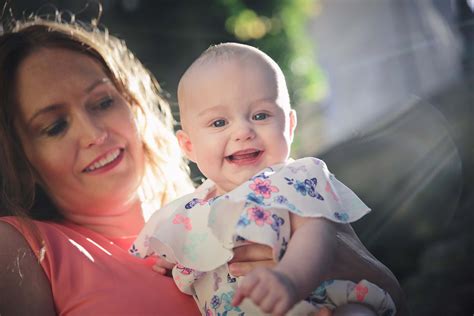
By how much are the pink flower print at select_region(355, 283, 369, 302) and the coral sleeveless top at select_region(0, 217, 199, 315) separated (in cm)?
46

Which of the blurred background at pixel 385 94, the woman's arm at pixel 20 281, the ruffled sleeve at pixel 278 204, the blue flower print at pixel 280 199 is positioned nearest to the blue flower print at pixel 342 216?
the ruffled sleeve at pixel 278 204

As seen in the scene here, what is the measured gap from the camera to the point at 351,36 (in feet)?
26.6

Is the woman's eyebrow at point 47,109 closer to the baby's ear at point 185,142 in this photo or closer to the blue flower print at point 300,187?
the baby's ear at point 185,142

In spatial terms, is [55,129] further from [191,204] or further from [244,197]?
[244,197]

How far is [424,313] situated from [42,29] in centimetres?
183

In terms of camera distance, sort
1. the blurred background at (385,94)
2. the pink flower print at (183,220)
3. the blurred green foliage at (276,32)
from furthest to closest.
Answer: the blurred green foliage at (276,32)
the blurred background at (385,94)
the pink flower print at (183,220)

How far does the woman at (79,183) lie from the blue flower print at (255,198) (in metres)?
0.16

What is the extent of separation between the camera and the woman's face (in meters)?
1.86

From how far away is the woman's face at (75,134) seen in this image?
1856 mm

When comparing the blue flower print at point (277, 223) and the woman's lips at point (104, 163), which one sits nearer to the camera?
the blue flower print at point (277, 223)

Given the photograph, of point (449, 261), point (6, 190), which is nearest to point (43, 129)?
point (6, 190)

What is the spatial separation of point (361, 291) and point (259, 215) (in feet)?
1.10

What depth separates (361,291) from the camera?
145 cm

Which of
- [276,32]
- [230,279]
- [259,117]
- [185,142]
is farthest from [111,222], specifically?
→ [276,32]
